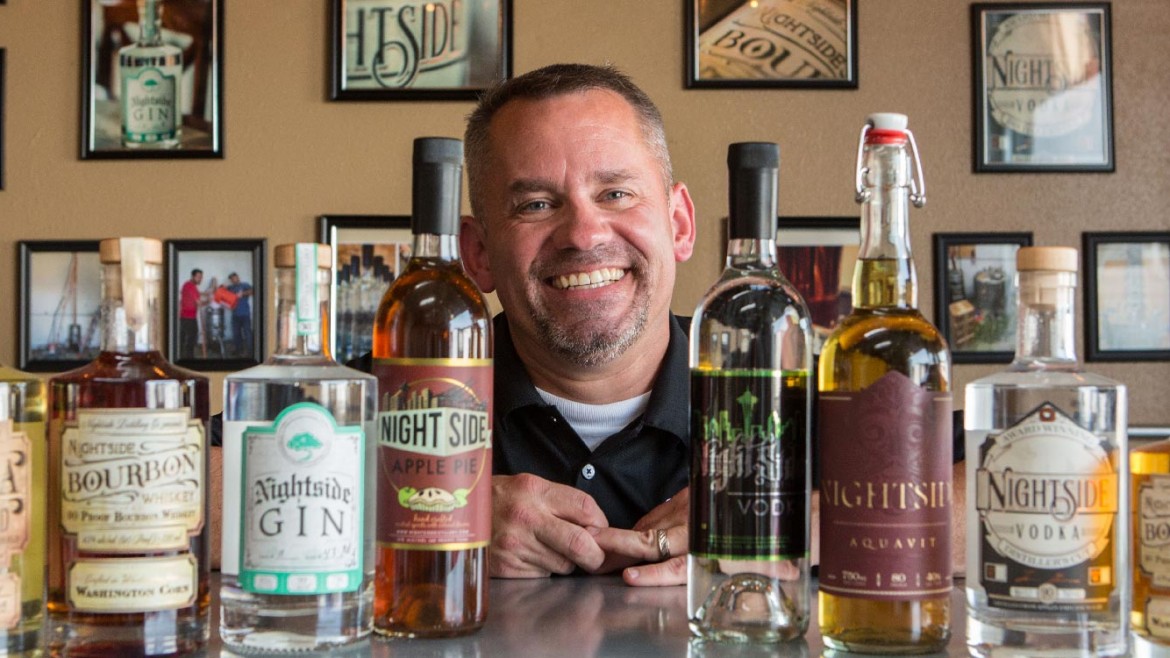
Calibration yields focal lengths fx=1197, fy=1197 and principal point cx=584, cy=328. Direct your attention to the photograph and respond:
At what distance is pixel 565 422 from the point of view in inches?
66.2

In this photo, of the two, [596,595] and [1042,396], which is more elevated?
[1042,396]

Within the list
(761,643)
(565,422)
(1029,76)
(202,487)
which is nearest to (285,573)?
(202,487)

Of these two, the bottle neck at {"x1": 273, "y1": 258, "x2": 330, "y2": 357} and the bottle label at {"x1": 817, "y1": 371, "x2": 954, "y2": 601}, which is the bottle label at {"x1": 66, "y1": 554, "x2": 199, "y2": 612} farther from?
the bottle label at {"x1": 817, "y1": 371, "x2": 954, "y2": 601}

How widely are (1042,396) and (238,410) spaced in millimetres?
472

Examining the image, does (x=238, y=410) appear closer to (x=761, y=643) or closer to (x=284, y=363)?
(x=284, y=363)

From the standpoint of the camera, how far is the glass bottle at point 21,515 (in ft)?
2.18

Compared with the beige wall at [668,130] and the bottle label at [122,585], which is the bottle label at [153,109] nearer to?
the beige wall at [668,130]

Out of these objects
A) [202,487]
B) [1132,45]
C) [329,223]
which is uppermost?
[1132,45]

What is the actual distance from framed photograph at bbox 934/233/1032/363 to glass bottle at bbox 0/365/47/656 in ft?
7.99

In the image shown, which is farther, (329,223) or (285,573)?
(329,223)

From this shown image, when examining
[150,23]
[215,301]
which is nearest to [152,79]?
[150,23]

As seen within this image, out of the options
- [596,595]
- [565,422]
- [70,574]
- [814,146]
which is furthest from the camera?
[814,146]

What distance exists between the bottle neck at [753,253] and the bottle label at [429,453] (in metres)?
0.19

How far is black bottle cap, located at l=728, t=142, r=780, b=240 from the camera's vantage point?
76 cm
